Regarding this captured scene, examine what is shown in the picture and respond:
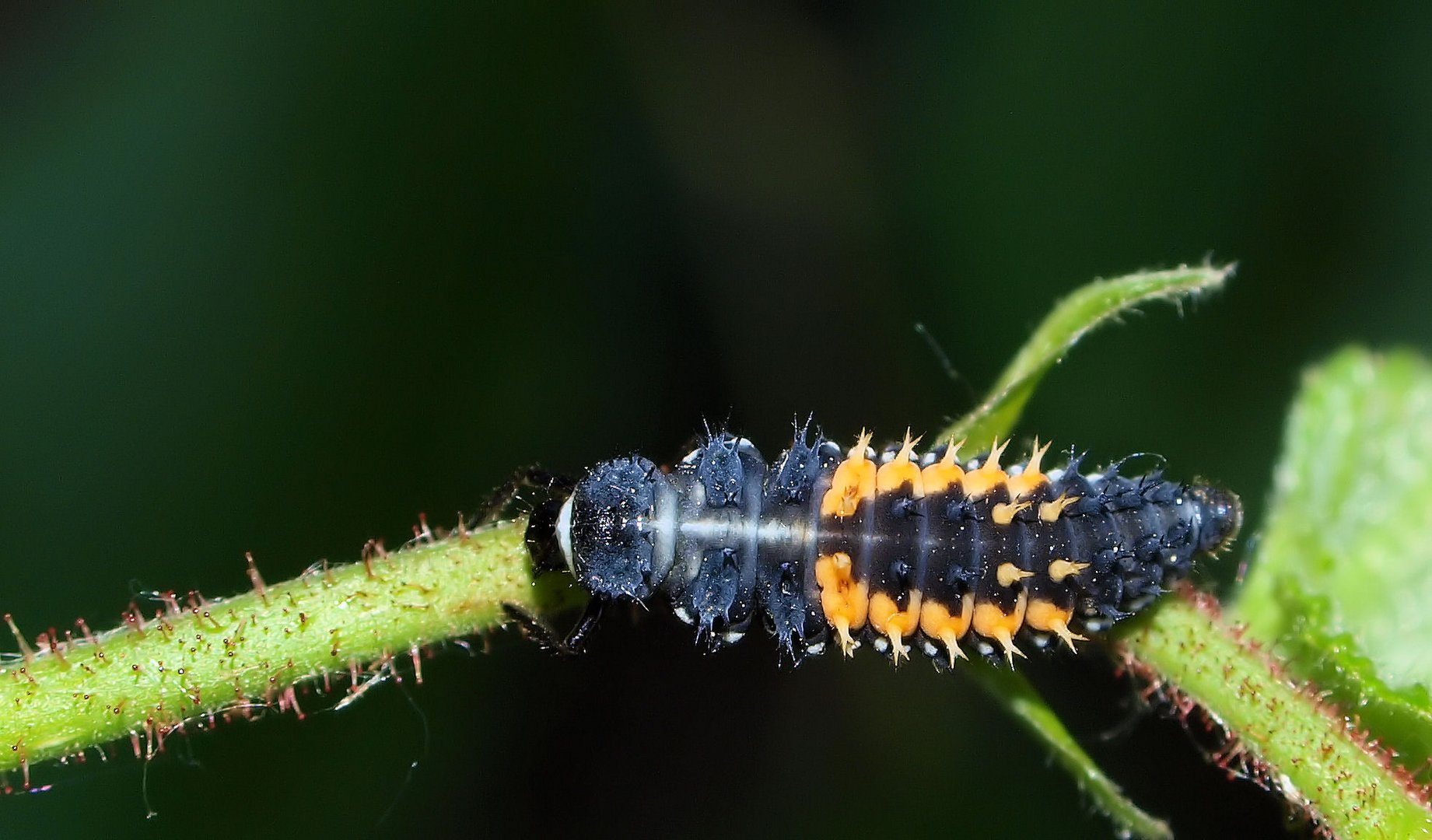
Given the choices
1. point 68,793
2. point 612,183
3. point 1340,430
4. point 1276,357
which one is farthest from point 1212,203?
point 68,793

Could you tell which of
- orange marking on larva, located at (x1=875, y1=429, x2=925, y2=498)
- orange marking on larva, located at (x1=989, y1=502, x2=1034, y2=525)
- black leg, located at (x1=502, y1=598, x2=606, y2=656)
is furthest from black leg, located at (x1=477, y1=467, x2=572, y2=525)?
orange marking on larva, located at (x1=989, y1=502, x2=1034, y2=525)

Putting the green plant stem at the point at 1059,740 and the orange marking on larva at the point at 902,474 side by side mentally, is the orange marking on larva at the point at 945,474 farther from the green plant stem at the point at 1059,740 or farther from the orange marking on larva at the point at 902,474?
the green plant stem at the point at 1059,740

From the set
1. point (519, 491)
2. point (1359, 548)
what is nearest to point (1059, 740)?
point (519, 491)

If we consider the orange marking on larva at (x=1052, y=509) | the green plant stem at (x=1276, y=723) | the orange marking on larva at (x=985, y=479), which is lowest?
the green plant stem at (x=1276, y=723)

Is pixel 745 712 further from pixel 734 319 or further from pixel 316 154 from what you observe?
pixel 316 154

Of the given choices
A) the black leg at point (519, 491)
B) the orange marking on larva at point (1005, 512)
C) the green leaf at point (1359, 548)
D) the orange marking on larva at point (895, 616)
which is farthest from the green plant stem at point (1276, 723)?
the black leg at point (519, 491)

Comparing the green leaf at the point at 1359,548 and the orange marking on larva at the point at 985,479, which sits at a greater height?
the orange marking on larva at the point at 985,479

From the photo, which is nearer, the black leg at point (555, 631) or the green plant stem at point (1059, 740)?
the green plant stem at point (1059, 740)
